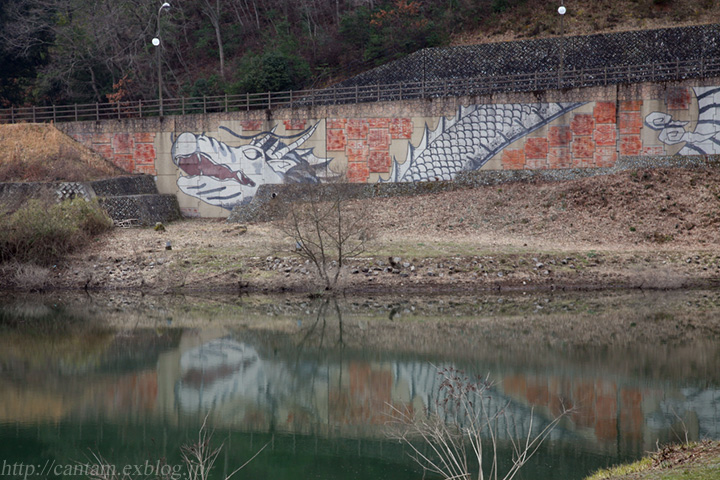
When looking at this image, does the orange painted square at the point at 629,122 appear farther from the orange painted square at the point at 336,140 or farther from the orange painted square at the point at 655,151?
the orange painted square at the point at 336,140

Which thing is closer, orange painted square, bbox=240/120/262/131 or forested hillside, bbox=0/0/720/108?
orange painted square, bbox=240/120/262/131

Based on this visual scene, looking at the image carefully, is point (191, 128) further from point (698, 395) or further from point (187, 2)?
point (698, 395)

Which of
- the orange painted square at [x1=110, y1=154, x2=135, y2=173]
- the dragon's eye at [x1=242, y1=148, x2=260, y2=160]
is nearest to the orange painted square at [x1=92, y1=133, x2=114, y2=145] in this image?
the orange painted square at [x1=110, y1=154, x2=135, y2=173]

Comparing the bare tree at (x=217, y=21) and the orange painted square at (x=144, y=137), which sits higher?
the bare tree at (x=217, y=21)

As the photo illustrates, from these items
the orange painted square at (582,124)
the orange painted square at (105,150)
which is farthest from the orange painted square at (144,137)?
the orange painted square at (582,124)

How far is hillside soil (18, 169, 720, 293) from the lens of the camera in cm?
2770

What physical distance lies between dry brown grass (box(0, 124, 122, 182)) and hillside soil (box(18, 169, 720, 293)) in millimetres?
5729

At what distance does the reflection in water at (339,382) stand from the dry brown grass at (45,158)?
616 inches

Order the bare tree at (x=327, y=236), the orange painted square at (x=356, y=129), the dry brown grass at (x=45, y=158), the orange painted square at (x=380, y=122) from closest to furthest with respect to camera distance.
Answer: the bare tree at (x=327, y=236) → the orange painted square at (x=380, y=122) → the orange painted square at (x=356, y=129) → the dry brown grass at (x=45, y=158)

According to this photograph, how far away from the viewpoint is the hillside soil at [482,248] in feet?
90.9

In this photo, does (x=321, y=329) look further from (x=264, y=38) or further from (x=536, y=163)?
(x=264, y=38)

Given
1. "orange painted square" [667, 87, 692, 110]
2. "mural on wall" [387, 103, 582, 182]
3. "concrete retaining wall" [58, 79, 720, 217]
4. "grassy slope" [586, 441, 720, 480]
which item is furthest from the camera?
"mural on wall" [387, 103, 582, 182]

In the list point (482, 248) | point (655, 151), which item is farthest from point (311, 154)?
point (655, 151)

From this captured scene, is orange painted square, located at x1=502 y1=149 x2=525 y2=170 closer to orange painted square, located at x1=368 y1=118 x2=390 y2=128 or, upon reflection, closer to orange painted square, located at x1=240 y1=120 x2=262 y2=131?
orange painted square, located at x1=368 y1=118 x2=390 y2=128
